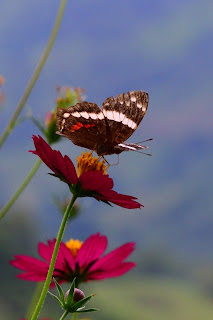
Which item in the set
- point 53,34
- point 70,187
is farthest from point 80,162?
point 53,34

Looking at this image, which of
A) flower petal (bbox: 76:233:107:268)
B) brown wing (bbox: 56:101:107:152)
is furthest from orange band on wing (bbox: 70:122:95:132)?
flower petal (bbox: 76:233:107:268)

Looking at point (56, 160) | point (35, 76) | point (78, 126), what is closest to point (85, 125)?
point (78, 126)

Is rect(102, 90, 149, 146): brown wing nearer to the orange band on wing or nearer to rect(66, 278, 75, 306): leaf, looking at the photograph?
the orange band on wing

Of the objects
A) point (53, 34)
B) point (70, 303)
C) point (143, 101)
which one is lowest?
point (70, 303)

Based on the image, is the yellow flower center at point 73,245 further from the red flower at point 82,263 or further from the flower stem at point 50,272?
the flower stem at point 50,272

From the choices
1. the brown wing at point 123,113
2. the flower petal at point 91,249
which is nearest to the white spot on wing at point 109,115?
the brown wing at point 123,113

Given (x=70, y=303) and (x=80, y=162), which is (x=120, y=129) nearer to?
(x=80, y=162)

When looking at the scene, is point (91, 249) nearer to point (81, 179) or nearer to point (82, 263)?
point (82, 263)
